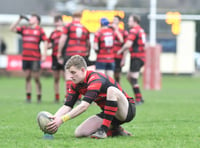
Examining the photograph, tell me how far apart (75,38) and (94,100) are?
6.34 metres

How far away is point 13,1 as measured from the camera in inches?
1510

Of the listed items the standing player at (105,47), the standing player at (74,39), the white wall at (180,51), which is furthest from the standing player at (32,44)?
the white wall at (180,51)

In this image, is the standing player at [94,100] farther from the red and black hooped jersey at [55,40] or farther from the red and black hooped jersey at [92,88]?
the red and black hooped jersey at [55,40]

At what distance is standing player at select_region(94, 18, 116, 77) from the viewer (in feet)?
46.2

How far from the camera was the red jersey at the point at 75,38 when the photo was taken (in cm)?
1352

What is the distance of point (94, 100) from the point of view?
7.38 meters

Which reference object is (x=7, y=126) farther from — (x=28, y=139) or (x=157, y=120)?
(x=157, y=120)

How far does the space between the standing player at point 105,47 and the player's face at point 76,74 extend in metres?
6.89

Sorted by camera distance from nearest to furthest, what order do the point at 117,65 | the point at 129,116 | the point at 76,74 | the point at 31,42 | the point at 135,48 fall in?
the point at 76,74
the point at 129,116
the point at 31,42
the point at 135,48
the point at 117,65

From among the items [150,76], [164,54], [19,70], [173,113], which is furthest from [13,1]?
[173,113]

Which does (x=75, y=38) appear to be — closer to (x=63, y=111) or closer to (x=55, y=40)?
(x=55, y=40)

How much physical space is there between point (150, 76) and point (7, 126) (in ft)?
47.4

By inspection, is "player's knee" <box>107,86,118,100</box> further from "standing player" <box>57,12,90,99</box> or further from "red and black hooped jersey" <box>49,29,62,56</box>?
"red and black hooped jersey" <box>49,29,62,56</box>

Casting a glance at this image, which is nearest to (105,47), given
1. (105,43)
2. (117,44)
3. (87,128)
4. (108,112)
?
(105,43)
